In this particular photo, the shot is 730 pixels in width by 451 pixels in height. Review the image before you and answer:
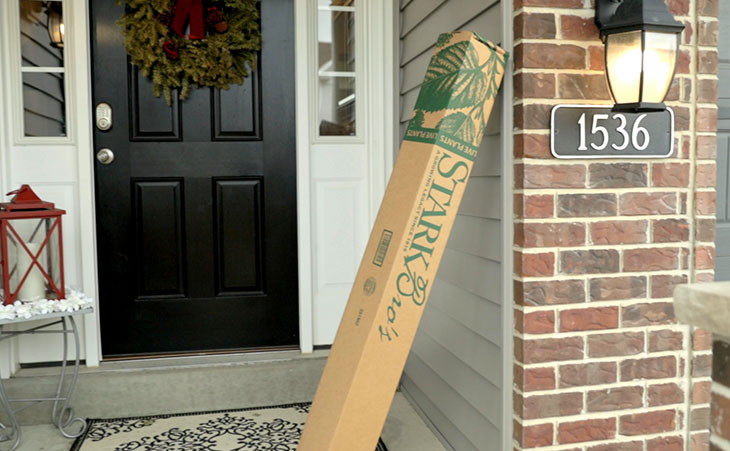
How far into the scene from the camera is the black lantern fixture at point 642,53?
1.63 metres

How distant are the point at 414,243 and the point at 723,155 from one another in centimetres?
118

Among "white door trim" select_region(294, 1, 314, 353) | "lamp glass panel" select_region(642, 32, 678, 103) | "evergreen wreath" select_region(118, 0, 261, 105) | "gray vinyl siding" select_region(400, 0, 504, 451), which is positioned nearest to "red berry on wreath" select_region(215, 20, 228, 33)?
"evergreen wreath" select_region(118, 0, 261, 105)

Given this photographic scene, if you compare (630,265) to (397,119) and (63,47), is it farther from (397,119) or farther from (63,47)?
(63,47)

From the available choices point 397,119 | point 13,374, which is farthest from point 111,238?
point 397,119

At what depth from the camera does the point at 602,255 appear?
6.08 ft

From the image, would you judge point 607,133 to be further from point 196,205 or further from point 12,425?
point 12,425

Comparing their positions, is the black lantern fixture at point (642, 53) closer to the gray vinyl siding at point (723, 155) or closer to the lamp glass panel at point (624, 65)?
the lamp glass panel at point (624, 65)

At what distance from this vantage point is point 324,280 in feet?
9.75

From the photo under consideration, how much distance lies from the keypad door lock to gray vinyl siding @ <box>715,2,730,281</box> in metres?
2.28

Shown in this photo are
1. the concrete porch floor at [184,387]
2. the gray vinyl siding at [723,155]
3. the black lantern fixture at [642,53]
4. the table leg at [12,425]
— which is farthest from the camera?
the concrete porch floor at [184,387]

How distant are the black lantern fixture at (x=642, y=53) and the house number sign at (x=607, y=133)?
0.12 metres

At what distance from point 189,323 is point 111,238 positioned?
49 cm

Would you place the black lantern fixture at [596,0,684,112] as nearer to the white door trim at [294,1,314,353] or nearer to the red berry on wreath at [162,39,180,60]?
the white door trim at [294,1,314,353]

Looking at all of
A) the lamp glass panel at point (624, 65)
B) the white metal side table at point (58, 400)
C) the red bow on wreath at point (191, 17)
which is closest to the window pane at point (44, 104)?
the red bow on wreath at point (191, 17)
